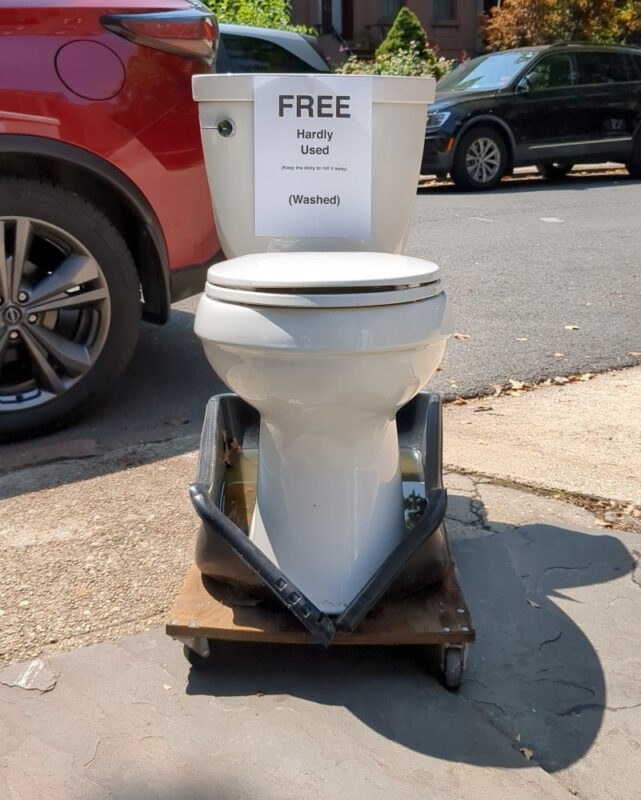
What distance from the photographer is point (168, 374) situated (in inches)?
171

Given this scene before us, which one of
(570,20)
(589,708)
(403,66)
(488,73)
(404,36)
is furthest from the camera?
(404,36)

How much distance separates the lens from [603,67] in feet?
39.3

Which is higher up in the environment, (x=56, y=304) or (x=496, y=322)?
(x=56, y=304)

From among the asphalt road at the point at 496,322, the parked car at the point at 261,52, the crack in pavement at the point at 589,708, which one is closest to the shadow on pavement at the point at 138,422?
the asphalt road at the point at 496,322

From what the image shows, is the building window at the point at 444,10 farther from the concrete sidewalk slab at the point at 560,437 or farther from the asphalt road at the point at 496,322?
the concrete sidewalk slab at the point at 560,437

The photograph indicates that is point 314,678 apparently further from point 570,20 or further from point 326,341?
point 570,20

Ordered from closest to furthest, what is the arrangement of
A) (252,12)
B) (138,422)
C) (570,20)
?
(138,422) < (252,12) < (570,20)

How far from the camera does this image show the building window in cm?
2647

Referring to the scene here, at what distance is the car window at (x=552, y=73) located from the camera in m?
11.5

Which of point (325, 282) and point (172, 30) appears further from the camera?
point (172, 30)

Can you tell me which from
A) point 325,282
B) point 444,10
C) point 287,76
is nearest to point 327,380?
point 325,282

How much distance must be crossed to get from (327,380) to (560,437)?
186cm

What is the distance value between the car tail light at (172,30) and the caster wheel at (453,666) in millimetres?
2346

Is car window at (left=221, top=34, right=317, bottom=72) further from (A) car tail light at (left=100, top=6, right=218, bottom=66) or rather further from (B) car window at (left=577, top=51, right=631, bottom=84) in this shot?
(B) car window at (left=577, top=51, right=631, bottom=84)
